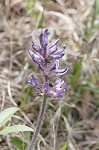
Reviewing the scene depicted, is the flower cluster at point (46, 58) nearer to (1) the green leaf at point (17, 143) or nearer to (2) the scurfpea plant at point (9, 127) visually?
(2) the scurfpea plant at point (9, 127)

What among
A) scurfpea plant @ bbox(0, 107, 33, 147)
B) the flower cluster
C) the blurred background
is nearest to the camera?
the flower cluster

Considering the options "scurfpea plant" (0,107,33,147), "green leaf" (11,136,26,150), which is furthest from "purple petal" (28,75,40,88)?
"green leaf" (11,136,26,150)

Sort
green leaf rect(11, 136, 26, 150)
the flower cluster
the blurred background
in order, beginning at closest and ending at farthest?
the flower cluster < green leaf rect(11, 136, 26, 150) < the blurred background

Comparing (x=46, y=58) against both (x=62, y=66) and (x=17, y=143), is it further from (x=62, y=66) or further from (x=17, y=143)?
(x=62, y=66)

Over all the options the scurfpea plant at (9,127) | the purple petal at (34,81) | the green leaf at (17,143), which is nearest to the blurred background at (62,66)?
the green leaf at (17,143)

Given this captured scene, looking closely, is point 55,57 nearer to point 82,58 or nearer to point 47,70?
point 47,70

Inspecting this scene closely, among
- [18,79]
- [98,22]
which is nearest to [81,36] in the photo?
[98,22]

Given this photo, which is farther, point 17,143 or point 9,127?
point 17,143

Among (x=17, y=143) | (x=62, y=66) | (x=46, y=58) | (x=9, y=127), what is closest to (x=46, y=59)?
(x=46, y=58)

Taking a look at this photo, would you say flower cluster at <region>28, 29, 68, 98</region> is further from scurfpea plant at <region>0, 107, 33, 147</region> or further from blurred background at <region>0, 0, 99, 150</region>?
blurred background at <region>0, 0, 99, 150</region>
